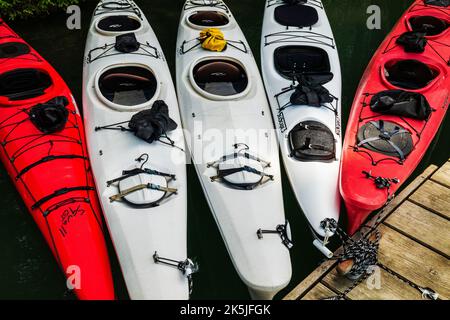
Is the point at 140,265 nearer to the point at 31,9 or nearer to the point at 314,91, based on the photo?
the point at 314,91

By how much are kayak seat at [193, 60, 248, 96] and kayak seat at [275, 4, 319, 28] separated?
5.00 ft

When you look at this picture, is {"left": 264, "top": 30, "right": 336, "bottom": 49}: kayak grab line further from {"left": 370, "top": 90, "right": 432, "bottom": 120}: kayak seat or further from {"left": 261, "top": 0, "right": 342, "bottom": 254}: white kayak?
{"left": 370, "top": 90, "right": 432, "bottom": 120}: kayak seat

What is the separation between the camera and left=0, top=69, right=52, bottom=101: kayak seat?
5.32 m

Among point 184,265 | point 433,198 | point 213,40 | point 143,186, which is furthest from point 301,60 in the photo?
point 184,265

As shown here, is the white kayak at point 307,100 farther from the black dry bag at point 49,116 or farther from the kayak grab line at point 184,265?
the black dry bag at point 49,116

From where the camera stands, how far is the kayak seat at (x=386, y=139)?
15.6 ft

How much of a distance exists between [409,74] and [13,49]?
5.52 meters

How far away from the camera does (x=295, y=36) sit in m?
6.41

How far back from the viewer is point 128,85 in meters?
5.65

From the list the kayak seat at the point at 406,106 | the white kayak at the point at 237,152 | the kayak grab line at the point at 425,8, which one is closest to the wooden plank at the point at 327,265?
the white kayak at the point at 237,152

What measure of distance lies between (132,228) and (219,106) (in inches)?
73.6

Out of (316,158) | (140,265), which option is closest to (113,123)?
(140,265)

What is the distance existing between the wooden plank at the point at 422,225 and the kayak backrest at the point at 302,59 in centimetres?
241

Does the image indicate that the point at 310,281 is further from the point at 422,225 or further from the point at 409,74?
the point at 409,74
